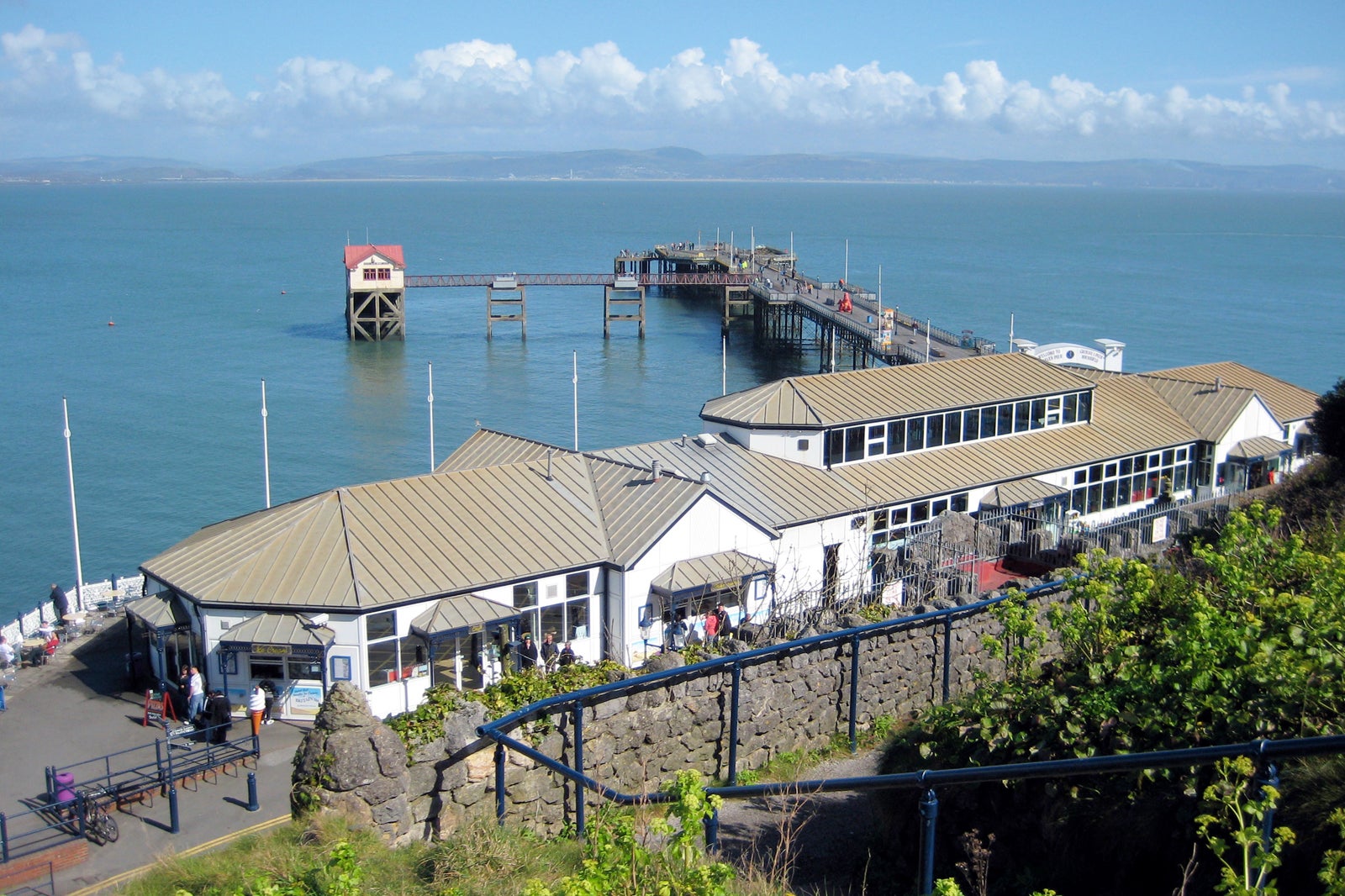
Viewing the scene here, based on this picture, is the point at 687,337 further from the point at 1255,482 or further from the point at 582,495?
the point at 582,495

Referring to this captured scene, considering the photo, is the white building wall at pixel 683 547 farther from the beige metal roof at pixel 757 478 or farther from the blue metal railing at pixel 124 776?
the blue metal railing at pixel 124 776

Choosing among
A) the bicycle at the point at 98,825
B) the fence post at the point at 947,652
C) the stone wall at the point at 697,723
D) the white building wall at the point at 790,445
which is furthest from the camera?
the white building wall at the point at 790,445

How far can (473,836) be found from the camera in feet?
29.1

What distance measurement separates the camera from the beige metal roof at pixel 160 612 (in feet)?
69.9

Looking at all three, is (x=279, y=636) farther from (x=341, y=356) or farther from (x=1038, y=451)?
(x=341, y=356)

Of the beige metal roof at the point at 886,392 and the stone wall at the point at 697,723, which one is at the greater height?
the beige metal roof at the point at 886,392

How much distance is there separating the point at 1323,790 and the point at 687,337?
83821mm

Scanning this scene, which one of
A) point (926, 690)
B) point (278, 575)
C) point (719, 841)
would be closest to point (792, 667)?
point (926, 690)

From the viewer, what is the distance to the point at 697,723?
1368 centimetres

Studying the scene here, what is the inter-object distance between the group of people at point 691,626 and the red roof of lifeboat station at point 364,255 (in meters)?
62.5

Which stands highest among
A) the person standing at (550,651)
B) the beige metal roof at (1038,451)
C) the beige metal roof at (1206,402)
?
the beige metal roof at (1206,402)

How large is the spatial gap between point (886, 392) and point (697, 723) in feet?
64.0

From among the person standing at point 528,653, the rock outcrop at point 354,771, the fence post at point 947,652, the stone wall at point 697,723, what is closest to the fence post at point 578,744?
the stone wall at point 697,723

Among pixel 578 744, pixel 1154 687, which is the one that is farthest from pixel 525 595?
pixel 1154 687
